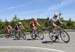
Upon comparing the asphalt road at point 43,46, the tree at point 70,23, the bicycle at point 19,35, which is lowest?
the asphalt road at point 43,46

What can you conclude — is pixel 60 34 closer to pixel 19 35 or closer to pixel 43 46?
pixel 43 46

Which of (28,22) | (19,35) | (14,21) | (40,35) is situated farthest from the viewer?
(28,22)

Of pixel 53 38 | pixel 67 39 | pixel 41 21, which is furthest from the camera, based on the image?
pixel 41 21

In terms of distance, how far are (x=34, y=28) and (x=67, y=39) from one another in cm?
443

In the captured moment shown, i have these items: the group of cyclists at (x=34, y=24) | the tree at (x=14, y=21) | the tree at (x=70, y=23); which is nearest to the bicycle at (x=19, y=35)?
the group of cyclists at (x=34, y=24)

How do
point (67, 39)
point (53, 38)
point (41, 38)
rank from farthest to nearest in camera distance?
point (41, 38), point (53, 38), point (67, 39)

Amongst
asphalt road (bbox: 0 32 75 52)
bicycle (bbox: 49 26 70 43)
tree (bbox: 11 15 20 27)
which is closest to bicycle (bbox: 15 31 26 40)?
asphalt road (bbox: 0 32 75 52)

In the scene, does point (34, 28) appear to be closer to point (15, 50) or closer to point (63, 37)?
point (63, 37)

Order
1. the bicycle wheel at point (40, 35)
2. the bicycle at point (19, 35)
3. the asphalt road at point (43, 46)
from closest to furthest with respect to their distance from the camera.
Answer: the asphalt road at point (43, 46)
the bicycle wheel at point (40, 35)
the bicycle at point (19, 35)

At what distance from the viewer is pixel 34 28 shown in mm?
20656

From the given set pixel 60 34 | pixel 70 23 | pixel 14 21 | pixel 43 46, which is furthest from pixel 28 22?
pixel 43 46

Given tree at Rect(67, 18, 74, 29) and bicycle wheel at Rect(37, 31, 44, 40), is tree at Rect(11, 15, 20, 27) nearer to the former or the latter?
tree at Rect(67, 18, 74, 29)

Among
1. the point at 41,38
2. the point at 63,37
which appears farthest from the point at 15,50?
the point at 41,38

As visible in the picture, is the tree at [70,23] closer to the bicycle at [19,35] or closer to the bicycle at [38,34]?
the bicycle at [19,35]
